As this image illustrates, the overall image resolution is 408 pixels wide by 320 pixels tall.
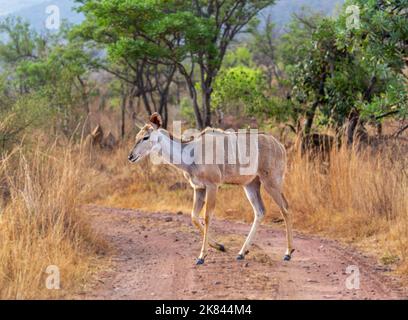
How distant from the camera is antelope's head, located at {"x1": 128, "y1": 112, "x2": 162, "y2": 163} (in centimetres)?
907

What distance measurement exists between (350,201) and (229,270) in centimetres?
398

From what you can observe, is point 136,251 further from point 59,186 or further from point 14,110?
point 14,110

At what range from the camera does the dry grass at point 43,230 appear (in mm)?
7328

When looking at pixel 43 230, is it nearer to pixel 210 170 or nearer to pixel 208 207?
pixel 208 207

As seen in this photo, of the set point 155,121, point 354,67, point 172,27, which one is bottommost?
point 155,121

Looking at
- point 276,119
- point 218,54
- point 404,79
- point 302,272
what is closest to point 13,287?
point 302,272

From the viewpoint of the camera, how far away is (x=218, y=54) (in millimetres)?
18609

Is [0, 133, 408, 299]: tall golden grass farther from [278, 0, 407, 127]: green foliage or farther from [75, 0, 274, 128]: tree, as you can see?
[75, 0, 274, 128]: tree

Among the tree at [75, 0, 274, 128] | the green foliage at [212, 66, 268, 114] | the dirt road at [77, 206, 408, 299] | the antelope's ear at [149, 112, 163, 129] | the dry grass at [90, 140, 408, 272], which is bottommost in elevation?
the dirt road at [77, 206, 408, 299]

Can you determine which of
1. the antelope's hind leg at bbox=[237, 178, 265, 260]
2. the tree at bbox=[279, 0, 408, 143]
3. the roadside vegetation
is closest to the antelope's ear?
the roadside vegetation

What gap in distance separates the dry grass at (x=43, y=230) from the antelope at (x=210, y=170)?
3.82 ft

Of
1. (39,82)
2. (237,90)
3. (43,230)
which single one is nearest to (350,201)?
(43,230)

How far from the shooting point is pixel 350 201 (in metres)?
11.8

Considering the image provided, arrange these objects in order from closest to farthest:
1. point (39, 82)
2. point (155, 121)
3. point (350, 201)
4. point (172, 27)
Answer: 1. point (155, 121)
2. point (350, 201)
3. point (172, 27)
4. point (39, 82)
